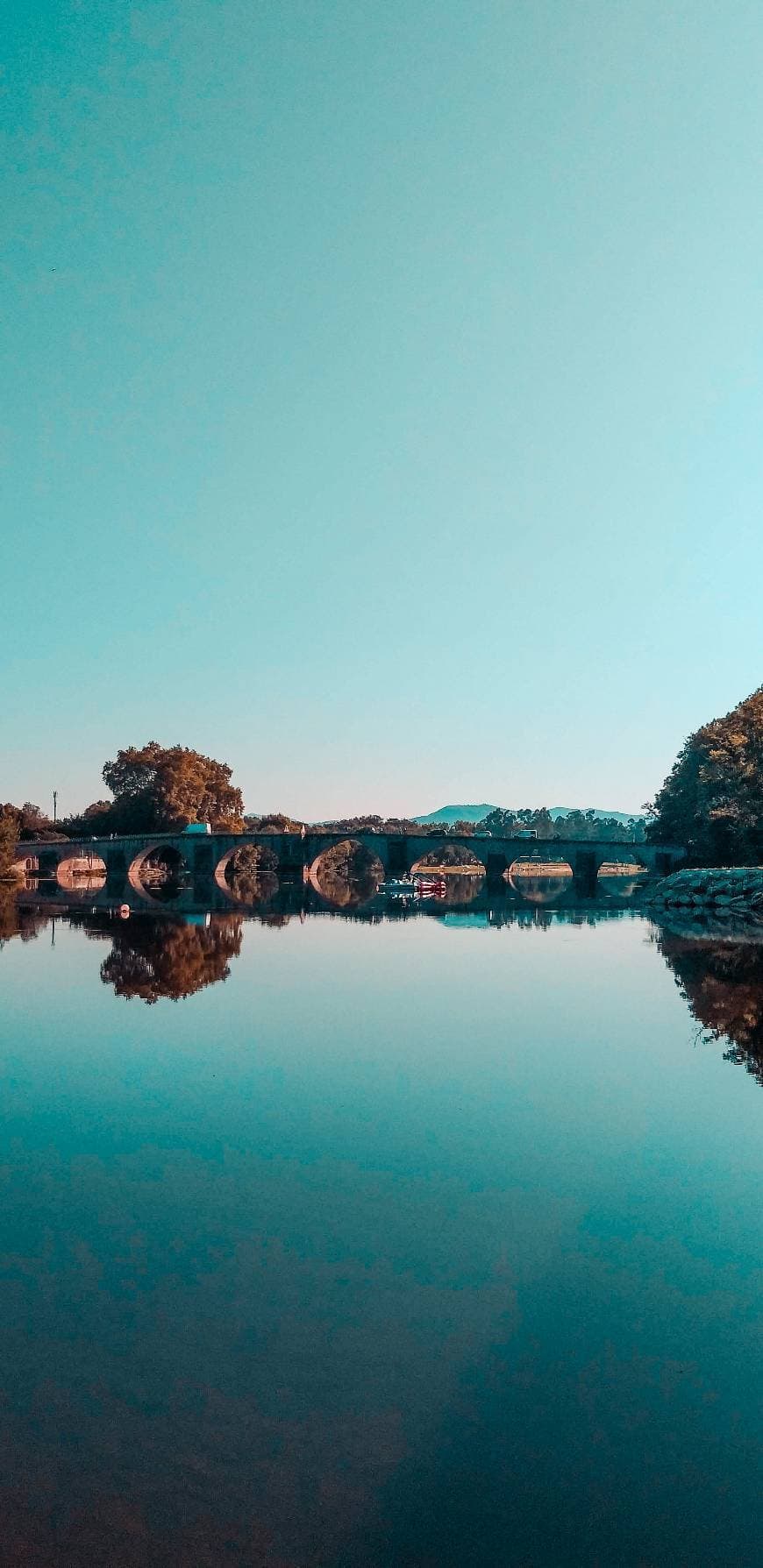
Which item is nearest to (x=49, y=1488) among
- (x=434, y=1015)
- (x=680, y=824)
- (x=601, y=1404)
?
(x=601, y=1404)

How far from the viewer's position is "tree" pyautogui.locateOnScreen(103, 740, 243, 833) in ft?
463

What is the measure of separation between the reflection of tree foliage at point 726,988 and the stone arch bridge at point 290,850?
235 feet

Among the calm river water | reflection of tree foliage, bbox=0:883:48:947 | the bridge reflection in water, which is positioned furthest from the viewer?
reflection of tree foliage, bbox=0:883:48:947

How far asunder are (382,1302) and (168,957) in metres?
33.5

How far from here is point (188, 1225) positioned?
1220 centimetres

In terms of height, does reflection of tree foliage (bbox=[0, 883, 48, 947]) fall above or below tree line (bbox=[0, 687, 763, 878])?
below

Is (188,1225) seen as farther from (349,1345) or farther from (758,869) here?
(758,869)

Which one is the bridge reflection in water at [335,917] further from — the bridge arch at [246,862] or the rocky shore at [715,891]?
the bridge arch at [246,862]

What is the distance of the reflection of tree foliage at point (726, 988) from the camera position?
2342cm

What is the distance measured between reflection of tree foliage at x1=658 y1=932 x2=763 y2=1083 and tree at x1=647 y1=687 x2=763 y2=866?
98.0 ft

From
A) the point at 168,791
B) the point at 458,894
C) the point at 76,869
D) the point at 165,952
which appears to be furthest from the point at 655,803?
the point at 76,869

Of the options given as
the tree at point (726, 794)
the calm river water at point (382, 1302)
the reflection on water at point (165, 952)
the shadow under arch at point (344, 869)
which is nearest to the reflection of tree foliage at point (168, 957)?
the reflection on water at point (165, 952)

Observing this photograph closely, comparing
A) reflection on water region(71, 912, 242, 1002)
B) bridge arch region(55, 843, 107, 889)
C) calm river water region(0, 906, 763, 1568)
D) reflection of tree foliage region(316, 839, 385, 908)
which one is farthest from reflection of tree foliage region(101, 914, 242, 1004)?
reflection of tree foliage region(316, 839, 385, 908)

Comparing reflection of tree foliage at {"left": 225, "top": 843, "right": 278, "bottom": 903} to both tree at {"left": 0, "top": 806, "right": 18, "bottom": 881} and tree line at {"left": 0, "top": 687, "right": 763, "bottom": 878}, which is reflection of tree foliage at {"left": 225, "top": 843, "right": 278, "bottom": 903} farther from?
tree at {"left": 0, "top": 806, "right": 18, "bottom": 881}
